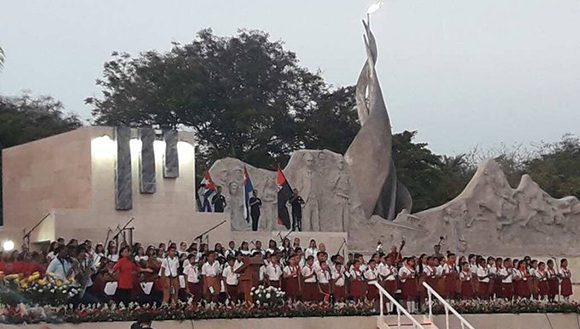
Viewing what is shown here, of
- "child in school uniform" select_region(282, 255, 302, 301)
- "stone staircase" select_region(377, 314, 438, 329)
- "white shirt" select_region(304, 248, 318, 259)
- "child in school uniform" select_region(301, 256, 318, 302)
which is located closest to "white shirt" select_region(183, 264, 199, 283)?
"child in school uniform" select_region(282, 255, 302, 301)

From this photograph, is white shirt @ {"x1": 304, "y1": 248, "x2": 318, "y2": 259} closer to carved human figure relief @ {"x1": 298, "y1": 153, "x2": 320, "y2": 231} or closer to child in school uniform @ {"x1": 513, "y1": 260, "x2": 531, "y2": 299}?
child in school uniform @ {"x1": 513, "y1": 260, "x2": 531, "y2": 299}

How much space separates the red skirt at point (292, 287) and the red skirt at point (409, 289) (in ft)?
7.90

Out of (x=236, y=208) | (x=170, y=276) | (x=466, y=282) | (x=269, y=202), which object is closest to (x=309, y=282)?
(x=170, y=276)

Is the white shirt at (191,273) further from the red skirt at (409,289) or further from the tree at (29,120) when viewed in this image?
the tree at (29,120)

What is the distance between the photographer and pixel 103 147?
2267 centimetres

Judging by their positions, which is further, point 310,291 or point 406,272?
point 406,272

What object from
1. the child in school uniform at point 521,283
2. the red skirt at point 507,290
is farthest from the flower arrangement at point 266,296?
the child in school uniform at point 521,283

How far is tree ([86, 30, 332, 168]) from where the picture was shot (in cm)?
4875

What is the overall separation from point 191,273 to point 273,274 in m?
1.58

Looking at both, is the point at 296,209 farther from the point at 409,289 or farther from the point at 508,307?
the point at 508,307

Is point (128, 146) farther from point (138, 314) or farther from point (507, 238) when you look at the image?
point (507, 238)

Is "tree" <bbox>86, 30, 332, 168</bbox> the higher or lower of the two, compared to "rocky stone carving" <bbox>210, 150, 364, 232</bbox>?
higher

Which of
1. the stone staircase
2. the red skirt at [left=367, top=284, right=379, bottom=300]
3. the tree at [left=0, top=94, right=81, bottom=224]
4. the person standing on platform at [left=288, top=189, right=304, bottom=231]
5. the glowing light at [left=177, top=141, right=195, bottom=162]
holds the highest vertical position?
the tree at [left=0, top=94, right=81, bottom=224]

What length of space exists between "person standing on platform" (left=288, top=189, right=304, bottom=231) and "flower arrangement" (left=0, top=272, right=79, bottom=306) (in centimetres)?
1195
